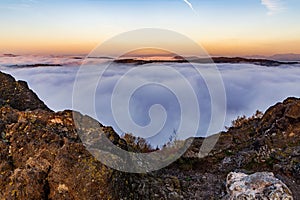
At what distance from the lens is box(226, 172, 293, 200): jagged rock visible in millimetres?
7832

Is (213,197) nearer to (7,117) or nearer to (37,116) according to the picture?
(37,116)

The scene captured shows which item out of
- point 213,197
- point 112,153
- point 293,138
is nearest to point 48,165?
point 112,153

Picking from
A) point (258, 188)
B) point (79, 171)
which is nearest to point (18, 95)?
point (79, 171)

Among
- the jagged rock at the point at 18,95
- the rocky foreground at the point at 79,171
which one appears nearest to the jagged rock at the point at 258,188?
the rocky foreground at the point at 79,171

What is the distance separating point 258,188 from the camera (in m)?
8.02

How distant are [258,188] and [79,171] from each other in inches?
163

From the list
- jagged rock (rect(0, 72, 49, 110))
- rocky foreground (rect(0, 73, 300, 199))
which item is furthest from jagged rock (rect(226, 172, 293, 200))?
jagged rock (rect(0, 72, 49, 110))

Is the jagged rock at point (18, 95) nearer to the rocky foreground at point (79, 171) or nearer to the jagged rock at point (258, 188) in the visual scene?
the rocky foreground at point (79, 171)

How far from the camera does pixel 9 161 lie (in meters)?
7.94

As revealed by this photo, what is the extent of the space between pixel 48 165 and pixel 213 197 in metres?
4.76

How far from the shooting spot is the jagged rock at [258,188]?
7.83 metres

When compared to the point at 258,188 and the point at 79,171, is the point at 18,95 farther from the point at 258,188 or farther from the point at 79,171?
the point at 258,188

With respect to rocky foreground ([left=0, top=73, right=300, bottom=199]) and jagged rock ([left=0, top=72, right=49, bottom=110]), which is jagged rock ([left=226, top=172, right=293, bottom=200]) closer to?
rocky foreground ([left=0, top=73, right=300, bottom=199])

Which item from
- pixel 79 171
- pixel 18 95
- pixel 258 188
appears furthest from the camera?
pixel 18 95
